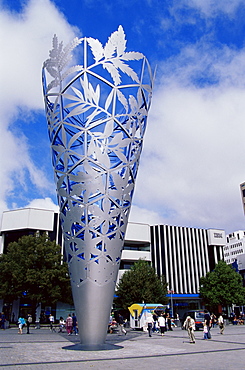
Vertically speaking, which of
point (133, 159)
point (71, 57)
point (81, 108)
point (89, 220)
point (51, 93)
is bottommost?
point (89, 220)

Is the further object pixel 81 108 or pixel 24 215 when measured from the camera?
pixel 24 215

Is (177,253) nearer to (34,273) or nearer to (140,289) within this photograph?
(140,289)

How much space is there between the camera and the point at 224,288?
165 ft

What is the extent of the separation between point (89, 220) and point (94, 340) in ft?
16.8

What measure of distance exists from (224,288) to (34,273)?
28.2 m

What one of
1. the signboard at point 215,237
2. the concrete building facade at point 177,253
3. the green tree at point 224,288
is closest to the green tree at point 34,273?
the concrete building facade at point 177,253

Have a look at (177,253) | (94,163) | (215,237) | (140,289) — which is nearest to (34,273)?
(140,289)

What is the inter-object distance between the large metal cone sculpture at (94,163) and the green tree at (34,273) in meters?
23.6

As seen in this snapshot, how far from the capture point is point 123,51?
16547 mm

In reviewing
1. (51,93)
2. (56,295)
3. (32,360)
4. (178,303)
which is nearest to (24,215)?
(56,295)

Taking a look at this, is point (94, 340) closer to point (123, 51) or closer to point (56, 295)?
point (123, 51)

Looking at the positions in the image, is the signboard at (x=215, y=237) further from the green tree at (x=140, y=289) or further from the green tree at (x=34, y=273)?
the green tree at (x=34, y=273)

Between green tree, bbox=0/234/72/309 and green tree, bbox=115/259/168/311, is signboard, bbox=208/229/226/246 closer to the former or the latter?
green tree, bbox=115/259/168/311

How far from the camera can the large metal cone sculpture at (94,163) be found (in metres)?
15.2
